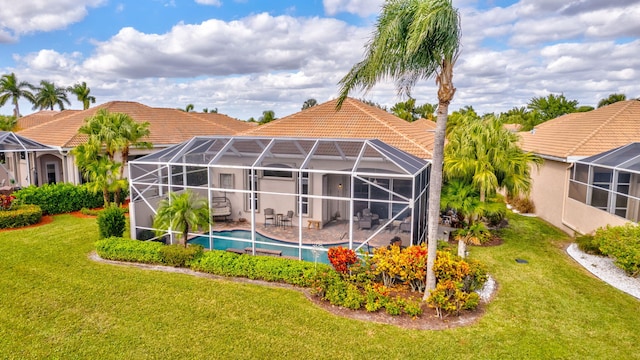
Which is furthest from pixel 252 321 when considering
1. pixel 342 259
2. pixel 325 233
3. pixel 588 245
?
pixel 588 245

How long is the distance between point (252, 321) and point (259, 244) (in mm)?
6899

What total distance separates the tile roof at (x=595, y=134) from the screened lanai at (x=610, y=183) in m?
1.08

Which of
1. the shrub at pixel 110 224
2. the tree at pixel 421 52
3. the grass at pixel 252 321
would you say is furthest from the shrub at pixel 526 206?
the shrub at pixel 110 224

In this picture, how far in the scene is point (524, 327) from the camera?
854cm

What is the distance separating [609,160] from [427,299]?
34.9ft

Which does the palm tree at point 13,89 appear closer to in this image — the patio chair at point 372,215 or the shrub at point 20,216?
the shrub at point 20,216

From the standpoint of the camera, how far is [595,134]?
1759cm

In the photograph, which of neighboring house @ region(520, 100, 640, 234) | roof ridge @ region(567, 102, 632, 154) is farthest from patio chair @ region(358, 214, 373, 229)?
roof ridge @ region(567, 102, 632, 154)

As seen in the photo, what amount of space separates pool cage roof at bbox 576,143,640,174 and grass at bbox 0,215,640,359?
4.42 m

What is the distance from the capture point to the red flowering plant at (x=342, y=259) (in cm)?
1026

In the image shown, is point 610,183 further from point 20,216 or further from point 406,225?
point 20,216

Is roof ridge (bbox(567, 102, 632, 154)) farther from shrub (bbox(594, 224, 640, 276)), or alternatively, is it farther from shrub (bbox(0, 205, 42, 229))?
shrub (bbox(0, 205, 42, 229))

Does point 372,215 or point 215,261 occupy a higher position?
point 372,215

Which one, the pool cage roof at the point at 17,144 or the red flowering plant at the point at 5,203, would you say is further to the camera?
the pool cage roof at the point at 17,144
